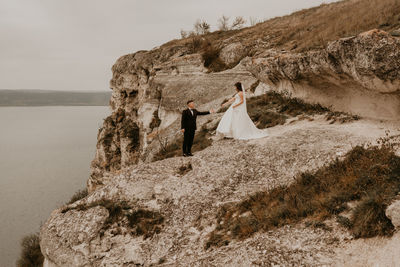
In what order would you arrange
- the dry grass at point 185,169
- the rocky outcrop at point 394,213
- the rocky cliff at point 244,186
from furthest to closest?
the dry grass at point 185,169 → the rocky cliff at point 244,186 → the rocky outcrop at point 394,213

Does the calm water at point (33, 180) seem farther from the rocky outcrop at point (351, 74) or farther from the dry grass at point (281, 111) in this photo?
the rocky outcrop at point (351, 74)

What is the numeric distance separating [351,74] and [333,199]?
547cm

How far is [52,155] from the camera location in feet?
297

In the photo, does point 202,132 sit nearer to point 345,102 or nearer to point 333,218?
point 345,102

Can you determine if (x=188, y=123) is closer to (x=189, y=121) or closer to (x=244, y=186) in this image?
(x=189, y=121)

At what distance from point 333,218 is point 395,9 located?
Result: 12.4 meters

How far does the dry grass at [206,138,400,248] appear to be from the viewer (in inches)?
188

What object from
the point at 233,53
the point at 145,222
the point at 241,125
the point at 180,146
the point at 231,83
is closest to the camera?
the point at 145,222

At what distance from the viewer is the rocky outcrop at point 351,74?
25.6 ft

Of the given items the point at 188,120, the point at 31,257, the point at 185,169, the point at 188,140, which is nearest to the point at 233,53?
the point at 188,120

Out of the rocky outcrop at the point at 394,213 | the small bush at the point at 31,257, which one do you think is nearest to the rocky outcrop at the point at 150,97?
the small bush at the point at 31,257

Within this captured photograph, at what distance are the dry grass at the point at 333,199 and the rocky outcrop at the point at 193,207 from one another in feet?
1.09

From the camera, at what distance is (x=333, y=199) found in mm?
5590

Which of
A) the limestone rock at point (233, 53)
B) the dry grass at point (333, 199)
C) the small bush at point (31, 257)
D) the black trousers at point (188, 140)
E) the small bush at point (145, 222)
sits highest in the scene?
the limestone rock at point (233, 53)
